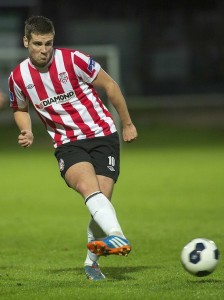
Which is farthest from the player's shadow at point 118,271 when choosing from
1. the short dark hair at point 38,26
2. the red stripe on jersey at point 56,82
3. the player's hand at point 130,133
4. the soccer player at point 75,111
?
the short dark hair at point 38,26

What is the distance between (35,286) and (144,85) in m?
30.5

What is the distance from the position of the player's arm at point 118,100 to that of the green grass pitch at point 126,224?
1.19 meters

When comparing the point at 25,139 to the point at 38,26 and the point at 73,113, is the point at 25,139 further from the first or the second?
the point at 38,26

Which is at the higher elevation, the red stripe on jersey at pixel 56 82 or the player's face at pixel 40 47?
A: the player's face at pixel 40 47

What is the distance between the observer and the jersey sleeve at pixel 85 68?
8.53 metres

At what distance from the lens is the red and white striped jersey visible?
28.0 feet

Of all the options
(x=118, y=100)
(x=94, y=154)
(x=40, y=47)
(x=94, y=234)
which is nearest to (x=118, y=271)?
(x=94, y=234)

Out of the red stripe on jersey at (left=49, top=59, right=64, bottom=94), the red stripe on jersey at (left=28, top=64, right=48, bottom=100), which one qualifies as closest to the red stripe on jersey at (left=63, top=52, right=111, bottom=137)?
the red stripe on jersey at (left=49, top=59, right=64, bottom=94)

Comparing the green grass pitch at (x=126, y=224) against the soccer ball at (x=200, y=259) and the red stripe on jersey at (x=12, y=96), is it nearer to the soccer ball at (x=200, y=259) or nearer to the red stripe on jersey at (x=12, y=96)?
the soccer ball at (x=200, y=259)

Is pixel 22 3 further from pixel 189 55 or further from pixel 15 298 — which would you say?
pixel 15 298

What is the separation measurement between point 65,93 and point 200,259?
180cm

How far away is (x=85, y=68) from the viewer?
8531 mm

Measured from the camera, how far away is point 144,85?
3831 cm

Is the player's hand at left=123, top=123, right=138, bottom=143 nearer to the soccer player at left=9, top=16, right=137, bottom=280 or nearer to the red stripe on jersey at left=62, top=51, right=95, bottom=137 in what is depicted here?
the soccer player at left=9, top=16, right=137, bottom=280
